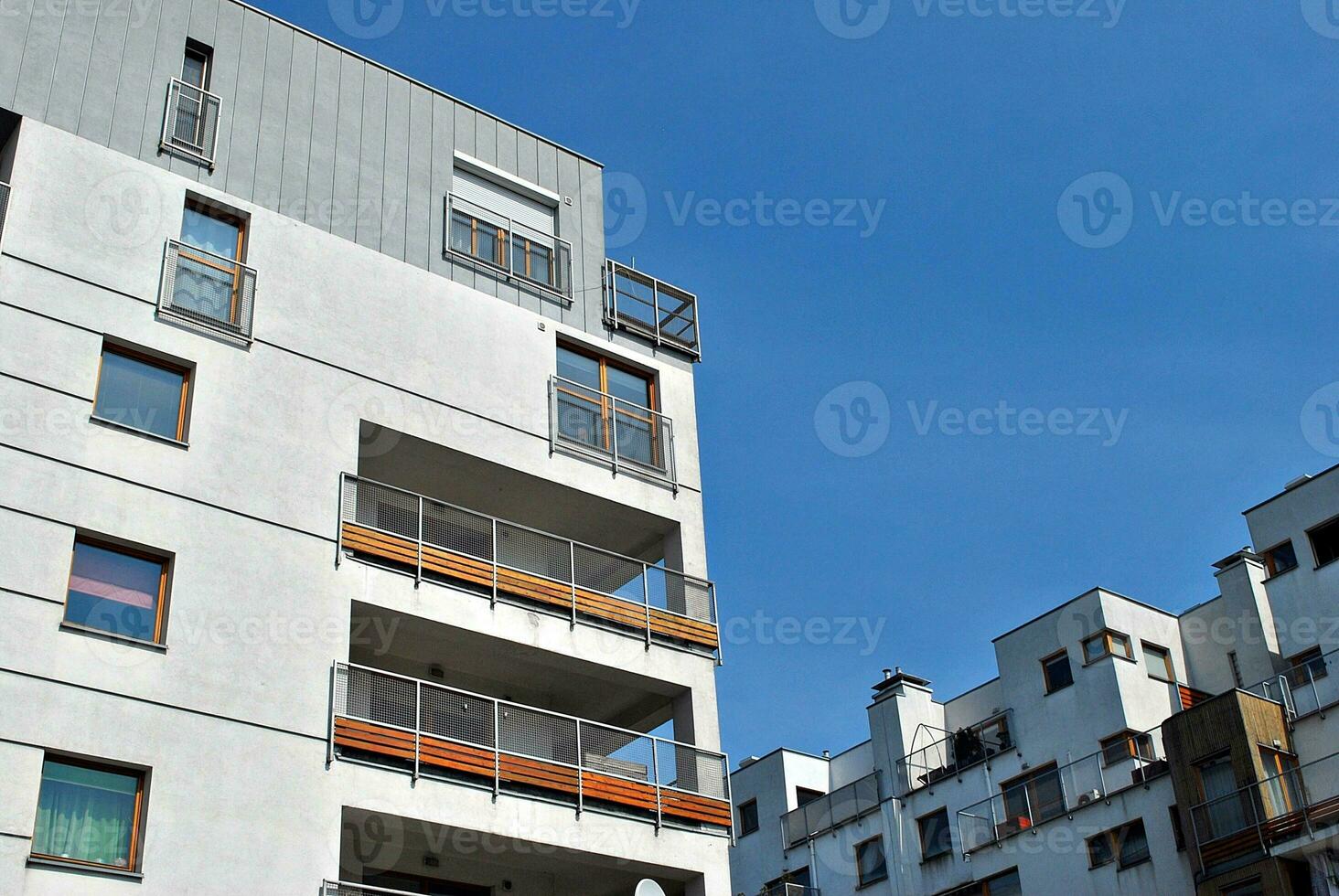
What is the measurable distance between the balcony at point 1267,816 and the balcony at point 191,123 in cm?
2538

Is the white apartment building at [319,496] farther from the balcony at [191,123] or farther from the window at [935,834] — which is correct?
the window at [935,834]

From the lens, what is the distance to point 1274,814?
33.1 meters

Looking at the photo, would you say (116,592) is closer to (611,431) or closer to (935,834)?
(611,431)

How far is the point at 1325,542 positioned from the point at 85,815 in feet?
106

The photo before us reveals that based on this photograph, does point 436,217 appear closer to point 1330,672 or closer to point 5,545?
point 5,545

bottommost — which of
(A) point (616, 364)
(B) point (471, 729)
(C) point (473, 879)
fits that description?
(C) point (473, 879)

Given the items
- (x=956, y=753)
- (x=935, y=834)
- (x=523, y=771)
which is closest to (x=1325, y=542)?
(x=956, y=753)

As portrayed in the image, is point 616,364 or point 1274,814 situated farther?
point 1274,814

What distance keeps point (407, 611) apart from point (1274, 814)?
2083 cm

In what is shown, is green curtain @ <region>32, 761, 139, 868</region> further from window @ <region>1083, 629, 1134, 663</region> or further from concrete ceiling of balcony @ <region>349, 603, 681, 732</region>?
window @ <region>1083, 629, 1134, 663</region>

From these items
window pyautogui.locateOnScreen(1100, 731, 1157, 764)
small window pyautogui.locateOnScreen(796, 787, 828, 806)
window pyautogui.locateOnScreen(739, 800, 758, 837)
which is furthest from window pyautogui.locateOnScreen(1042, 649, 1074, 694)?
window pyautogui.locateOnScreen(739, 800, 758, 837)

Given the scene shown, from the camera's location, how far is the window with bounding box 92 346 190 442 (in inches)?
837

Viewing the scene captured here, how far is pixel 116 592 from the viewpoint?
65.6 ft

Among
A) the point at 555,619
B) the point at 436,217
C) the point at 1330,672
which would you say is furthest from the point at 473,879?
the point at 1330,672
